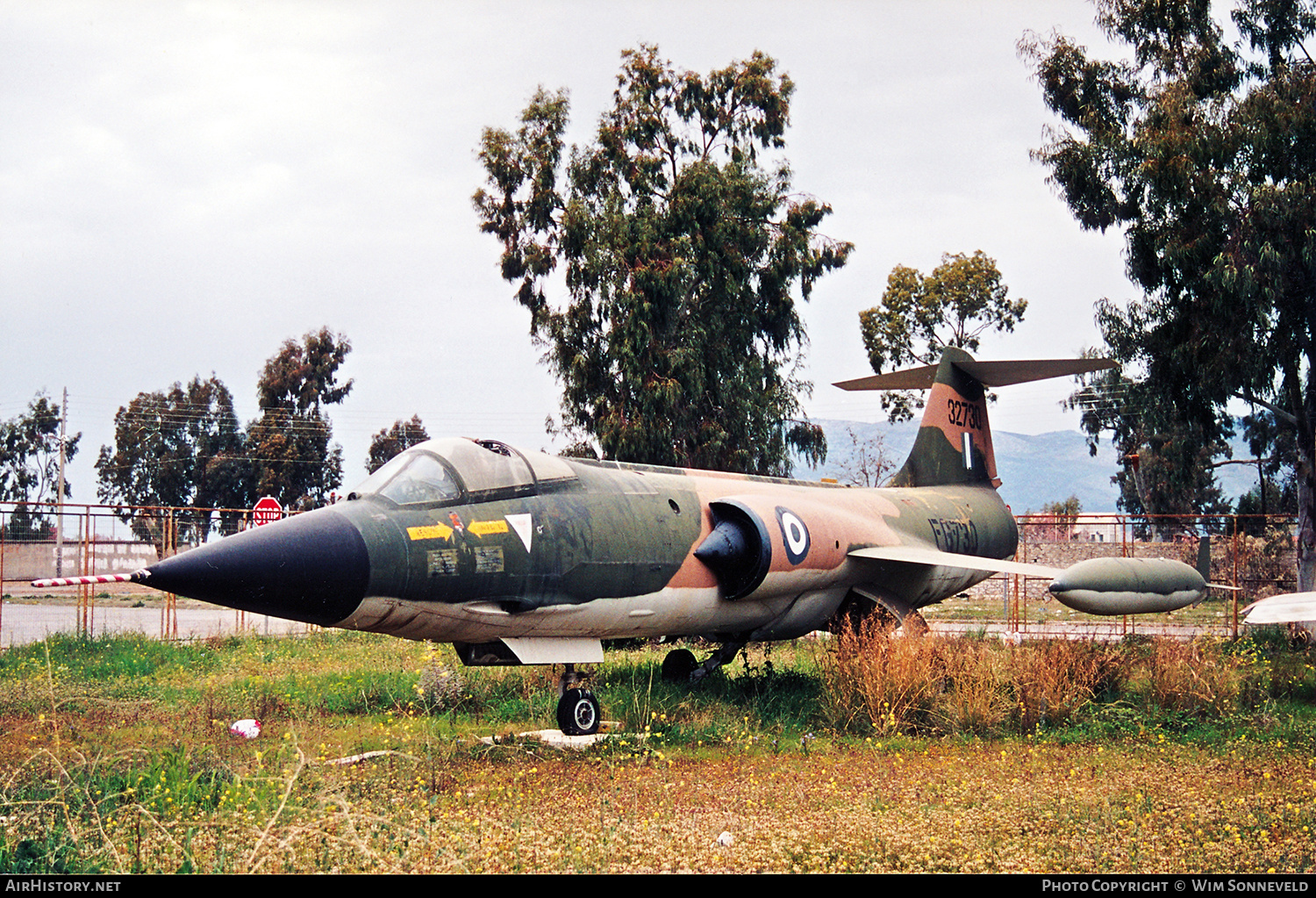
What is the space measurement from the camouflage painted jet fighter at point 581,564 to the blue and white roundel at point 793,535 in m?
0.02

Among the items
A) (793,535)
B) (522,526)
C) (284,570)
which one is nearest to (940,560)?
(793,535)

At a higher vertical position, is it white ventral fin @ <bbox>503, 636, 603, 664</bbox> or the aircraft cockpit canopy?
the aircraft cockpit canopy

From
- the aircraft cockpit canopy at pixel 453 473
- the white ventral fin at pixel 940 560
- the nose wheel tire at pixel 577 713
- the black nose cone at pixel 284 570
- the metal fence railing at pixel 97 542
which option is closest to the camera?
the black nose cone at pixel 284 570

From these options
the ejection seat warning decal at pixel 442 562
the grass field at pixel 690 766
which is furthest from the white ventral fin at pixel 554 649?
the ejection seat warning decal at pixel 442 562

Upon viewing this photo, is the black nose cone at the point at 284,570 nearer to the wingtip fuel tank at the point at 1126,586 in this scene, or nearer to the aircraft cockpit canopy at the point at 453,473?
the aircraft cockpit canopy at the point at 453,473

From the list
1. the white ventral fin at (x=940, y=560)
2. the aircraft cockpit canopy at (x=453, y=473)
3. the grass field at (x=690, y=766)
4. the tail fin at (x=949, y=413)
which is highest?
the tail fin at (x=949, y=413)

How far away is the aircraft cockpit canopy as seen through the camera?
8.31 m

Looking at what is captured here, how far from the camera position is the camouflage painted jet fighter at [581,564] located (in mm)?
7492

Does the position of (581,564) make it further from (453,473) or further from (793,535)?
(793,535)

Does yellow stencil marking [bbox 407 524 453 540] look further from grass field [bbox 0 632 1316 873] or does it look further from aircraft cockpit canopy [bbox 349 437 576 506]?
grass field [bbox 0 632 1316 873]

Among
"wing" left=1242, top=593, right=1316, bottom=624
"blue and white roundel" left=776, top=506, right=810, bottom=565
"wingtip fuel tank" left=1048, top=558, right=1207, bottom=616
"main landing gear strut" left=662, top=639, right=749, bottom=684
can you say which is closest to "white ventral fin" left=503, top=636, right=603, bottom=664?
"blue and white roundel" left=776, top=506, right=810, bottom=565

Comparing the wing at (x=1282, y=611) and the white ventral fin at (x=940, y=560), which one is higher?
the white ventral fin at (x=940, y=560)

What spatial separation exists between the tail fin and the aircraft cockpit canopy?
8083mm
